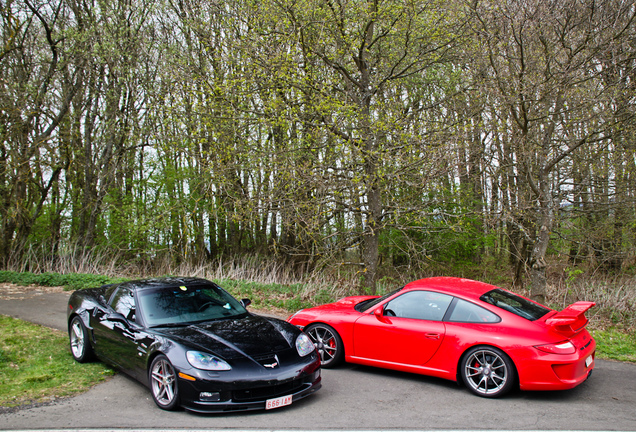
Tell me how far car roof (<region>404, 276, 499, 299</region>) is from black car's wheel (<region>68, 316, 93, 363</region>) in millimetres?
4510

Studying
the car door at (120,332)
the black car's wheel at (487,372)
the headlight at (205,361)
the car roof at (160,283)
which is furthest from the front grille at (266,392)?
the car roof at (160,283)

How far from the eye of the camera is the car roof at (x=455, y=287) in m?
5.92

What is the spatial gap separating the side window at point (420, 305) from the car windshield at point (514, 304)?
0.51 metres

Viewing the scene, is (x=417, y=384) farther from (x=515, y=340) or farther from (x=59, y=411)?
(x=59, y=411)

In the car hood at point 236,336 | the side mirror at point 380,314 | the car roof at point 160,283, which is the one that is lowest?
Answer: the car hood at point 236,336

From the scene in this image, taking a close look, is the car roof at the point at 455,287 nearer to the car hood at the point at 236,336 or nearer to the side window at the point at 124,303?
the car hood at the point at 236,336

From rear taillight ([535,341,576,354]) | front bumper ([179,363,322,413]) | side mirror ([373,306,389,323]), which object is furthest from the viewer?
side mirror ([373,306,389,323])

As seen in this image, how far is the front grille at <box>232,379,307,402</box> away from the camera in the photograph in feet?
15.4

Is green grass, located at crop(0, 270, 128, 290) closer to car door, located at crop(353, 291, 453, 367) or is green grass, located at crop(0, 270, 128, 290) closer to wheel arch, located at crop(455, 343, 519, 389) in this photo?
car door, located at crop(353, 291, 453, 367)

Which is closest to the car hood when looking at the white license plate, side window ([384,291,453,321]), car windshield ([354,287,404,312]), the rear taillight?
the white license plate

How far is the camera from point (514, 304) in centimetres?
587

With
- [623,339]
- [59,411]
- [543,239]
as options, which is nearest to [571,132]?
[543,239]

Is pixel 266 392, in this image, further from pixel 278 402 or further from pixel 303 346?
pixel 303 346

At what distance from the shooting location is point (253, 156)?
39.5 feet
